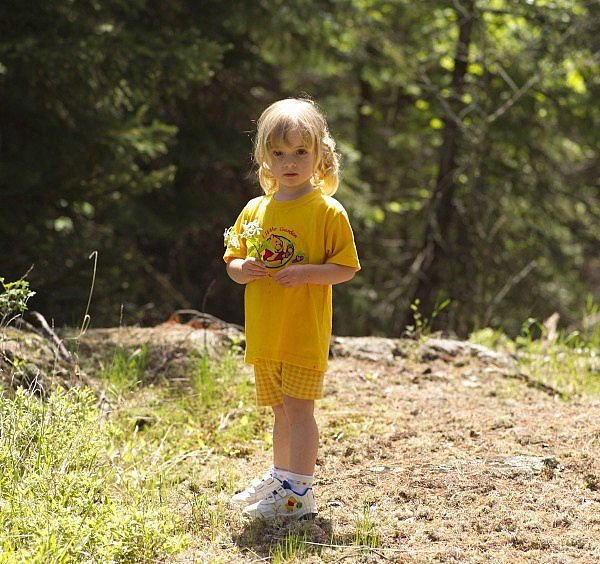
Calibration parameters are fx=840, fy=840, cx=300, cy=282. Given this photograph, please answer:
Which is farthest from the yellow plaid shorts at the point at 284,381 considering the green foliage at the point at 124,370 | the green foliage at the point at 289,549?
the green foliage at the point at 124,370

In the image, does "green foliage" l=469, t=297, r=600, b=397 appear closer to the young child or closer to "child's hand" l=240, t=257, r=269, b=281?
the young child

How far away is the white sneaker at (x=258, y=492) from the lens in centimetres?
340

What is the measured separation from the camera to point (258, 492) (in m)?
3.42

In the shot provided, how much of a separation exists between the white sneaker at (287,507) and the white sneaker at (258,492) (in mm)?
71

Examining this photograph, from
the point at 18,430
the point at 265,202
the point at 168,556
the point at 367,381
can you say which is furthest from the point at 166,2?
the point at 168,556

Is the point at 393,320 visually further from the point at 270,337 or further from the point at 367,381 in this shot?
the point at 270,337

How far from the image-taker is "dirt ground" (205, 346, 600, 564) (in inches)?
119

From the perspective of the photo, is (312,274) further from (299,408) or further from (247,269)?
(299,408)

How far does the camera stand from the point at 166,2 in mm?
7805

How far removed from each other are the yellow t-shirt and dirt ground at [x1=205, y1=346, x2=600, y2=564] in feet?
2.16

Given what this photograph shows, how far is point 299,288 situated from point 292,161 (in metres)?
0.50

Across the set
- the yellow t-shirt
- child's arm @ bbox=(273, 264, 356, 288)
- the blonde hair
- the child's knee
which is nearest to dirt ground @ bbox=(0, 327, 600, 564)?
the child's knee

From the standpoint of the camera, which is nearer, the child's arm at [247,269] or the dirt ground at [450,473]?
the dirt ground at [450,473]

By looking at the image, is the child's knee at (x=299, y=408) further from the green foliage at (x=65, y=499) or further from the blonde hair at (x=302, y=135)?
the blonde hair at (x=302, y=135)
